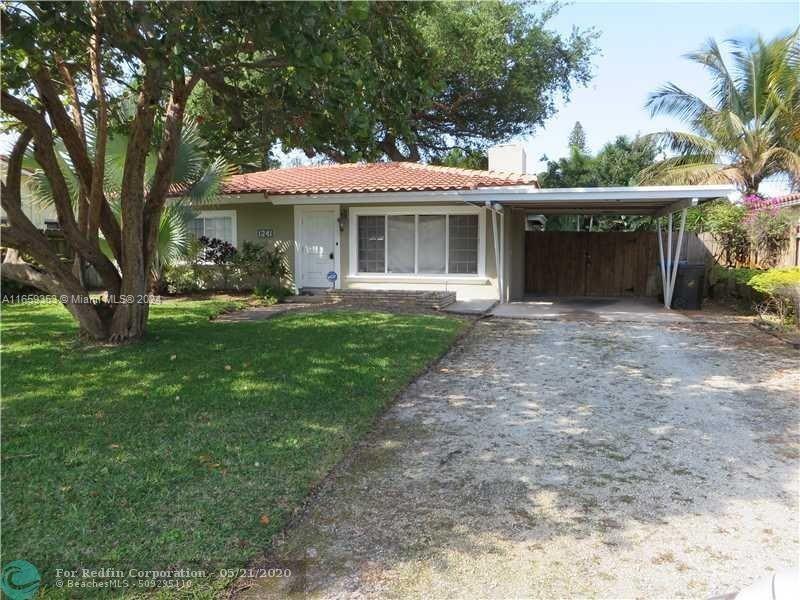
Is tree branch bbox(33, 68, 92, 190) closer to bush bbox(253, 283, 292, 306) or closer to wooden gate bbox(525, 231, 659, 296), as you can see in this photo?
bush bbox(253, 283, 292, 306)

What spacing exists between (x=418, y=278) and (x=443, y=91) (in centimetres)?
652

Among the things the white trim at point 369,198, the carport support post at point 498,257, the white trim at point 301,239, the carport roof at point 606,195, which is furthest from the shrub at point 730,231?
the white trim at point 301,239

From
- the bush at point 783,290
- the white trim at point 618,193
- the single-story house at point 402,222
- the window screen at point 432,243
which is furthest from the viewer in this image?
the window screen at point 432,243

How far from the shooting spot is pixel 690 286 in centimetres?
1316

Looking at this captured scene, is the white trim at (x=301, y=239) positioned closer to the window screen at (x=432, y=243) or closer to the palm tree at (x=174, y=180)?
the window screen at (x=432, y=243)

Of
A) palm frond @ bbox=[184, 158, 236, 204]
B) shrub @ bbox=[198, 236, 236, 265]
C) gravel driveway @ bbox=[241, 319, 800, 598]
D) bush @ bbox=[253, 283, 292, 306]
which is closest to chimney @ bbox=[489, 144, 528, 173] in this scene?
bush @ bbox=[253, 283, 292, 306]

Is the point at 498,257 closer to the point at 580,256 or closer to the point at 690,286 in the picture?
the point at 690,286

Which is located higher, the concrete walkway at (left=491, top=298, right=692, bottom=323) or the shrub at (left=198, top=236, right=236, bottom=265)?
the shrub at (left=198, top=236, right=236, bottom=265)

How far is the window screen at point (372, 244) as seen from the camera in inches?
596

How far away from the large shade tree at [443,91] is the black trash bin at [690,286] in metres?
6.75

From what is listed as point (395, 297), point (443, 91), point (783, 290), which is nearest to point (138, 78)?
point (443, 91)

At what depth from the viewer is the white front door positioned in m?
15.5

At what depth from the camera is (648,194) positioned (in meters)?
11.8

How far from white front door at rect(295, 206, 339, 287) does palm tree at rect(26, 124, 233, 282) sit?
284 cm
